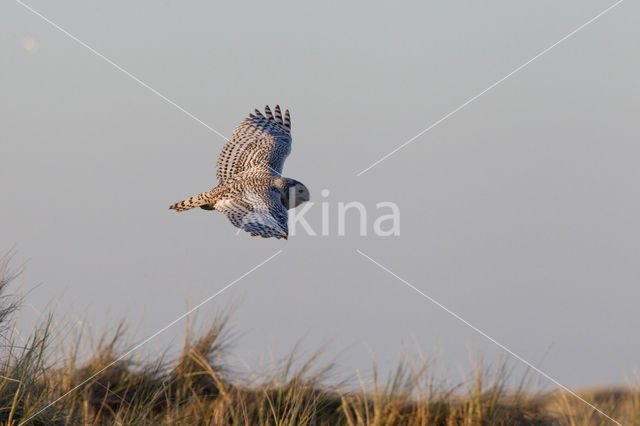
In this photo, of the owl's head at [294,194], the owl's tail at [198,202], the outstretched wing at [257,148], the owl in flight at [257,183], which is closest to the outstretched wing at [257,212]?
the owl in flight at [257,183]

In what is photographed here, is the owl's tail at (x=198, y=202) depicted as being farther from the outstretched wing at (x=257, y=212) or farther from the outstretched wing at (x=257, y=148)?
the outstretched wing at (x=257, y=148)

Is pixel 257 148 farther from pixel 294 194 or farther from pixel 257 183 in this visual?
pixel 257 183

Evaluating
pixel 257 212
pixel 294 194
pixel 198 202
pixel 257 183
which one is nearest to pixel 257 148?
pixel 294 194

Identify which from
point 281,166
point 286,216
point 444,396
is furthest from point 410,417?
point 281,166

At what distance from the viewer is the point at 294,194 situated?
33.1ft

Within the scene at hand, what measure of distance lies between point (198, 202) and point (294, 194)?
4.38 ft

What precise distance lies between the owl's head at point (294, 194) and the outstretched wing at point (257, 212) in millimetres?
459

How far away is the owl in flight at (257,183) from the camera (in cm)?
827

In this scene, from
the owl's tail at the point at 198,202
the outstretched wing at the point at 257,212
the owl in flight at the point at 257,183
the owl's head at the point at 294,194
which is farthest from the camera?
the owl's head at the point at 294,194

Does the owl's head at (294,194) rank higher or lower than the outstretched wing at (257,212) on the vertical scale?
higher

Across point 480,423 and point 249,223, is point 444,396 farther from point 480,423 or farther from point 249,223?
point 249,223

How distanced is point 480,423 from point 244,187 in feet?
13.5

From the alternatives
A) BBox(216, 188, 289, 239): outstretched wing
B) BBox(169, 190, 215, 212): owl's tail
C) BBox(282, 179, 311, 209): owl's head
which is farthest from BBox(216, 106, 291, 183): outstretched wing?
BBox(216, 188, 289, 239): outstretched wing

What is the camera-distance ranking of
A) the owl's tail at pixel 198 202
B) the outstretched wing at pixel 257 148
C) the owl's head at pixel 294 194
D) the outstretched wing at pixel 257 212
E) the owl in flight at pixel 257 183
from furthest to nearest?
the outstretched wing at pixel 257 148, the owl's head at pixel 294 194, the owl's tail at pixel 198 202, the owl in flight at pixel 257 183, the outstretched wing at pixel 257 212
